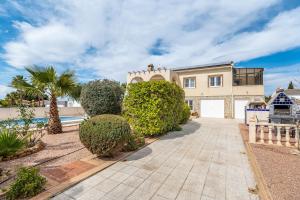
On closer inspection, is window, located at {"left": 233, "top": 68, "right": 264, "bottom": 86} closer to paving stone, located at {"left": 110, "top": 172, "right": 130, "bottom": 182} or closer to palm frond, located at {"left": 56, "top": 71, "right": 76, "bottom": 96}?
palm frond, located at {"left": 56, "top": 71, "right": 76, "bottom": 96}

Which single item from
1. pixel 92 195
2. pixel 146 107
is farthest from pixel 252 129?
pixel 92 195

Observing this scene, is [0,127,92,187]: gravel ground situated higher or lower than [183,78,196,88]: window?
lower

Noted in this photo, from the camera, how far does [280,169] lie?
480 cm

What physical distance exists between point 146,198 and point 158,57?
73.3ft

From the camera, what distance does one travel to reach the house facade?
1995cm

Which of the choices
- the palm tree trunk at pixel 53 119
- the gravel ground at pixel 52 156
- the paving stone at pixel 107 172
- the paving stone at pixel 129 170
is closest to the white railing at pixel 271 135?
the paving stone at pixel 129 170

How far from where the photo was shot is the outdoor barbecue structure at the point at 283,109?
880 centimetres

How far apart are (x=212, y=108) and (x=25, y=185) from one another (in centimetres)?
2162

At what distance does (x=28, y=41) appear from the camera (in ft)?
33.0

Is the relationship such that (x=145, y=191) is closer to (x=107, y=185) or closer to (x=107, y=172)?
(x=107, y=185)

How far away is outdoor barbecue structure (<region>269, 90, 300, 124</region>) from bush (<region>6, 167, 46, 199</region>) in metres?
11.3

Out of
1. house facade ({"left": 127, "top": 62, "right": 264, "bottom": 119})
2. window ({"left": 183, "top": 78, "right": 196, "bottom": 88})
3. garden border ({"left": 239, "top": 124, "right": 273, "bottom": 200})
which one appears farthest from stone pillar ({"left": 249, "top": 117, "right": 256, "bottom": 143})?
window ({"left": 183, "top": 78, "right": 196, "bottom": 88})

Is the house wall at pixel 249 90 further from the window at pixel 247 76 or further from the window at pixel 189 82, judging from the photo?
the window at pixel 189 82

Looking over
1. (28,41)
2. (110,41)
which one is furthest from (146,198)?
(110,41)
